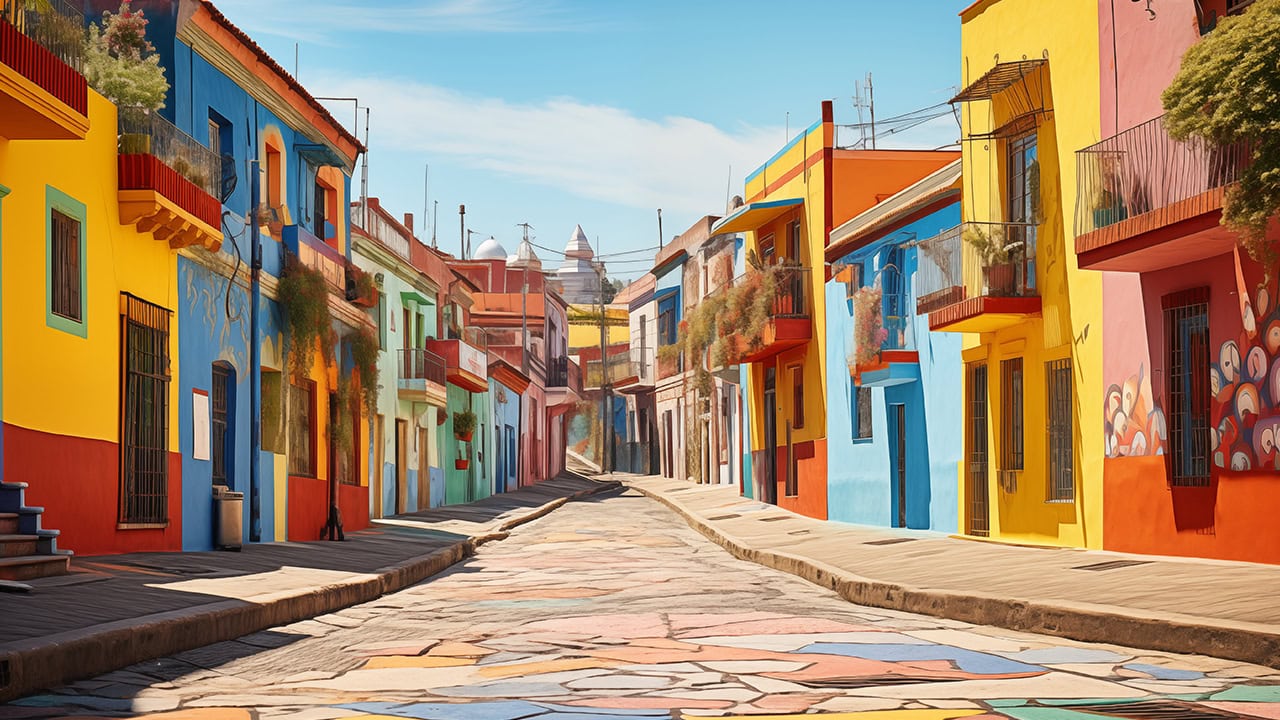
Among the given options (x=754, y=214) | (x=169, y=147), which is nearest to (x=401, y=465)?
(x=754, y=214)

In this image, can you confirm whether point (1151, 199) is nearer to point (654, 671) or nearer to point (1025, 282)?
point (1025, 282)

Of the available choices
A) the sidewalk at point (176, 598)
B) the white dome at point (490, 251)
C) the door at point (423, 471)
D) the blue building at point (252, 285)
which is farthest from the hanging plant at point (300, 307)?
the white dome at point (490, 251)

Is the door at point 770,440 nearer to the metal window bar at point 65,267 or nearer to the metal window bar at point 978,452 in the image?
the metal window bar at point 978,452

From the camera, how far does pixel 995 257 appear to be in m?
19.2

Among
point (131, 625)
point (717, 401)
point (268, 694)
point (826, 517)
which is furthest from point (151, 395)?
point (717, 401)

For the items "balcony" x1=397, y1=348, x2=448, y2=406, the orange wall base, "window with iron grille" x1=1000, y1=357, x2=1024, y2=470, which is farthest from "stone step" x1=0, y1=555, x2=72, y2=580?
"balcony" x1=397, y1=348, x2=448, y2=406

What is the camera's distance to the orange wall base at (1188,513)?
44.8 ft

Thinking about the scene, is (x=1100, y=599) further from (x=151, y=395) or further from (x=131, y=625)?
(x=151, y=395)

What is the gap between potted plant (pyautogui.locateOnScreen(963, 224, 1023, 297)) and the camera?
19.0m

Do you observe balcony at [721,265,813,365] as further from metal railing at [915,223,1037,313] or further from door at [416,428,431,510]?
metal railing at [915,223,1037,313]

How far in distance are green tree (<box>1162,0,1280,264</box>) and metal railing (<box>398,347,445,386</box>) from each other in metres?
22.7

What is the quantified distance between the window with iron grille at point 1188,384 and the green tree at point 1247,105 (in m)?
2.04

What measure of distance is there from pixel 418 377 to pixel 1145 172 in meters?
21.0

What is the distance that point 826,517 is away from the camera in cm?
2903
